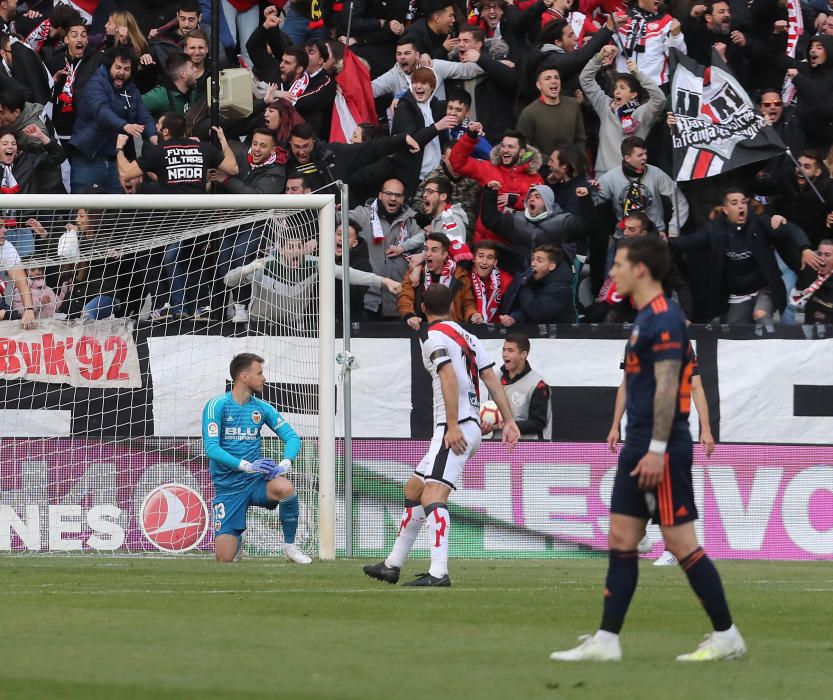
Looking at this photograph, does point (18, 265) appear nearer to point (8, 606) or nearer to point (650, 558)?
point (8, 606)

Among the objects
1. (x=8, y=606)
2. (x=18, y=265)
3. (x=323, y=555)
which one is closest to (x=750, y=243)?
(x=323, y=555)

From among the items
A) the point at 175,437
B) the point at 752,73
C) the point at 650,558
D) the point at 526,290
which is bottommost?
the point at 650,558

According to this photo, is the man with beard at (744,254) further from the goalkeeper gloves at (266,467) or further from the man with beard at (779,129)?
the goalkeeper gloves at (266,467)

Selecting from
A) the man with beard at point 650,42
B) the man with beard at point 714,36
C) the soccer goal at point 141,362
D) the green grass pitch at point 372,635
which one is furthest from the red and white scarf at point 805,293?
the soccer goal at point 141,362

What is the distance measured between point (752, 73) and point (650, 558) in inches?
294

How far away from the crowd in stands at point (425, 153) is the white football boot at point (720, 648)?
8.15m

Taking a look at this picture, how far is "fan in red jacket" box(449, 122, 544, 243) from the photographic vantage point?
670 inches

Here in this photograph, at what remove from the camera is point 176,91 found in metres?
18.4

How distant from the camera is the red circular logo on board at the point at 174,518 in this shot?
50.0ft

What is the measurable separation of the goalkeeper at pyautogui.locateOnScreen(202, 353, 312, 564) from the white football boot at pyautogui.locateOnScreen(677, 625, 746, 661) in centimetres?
679

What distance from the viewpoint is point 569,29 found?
18.8 metres

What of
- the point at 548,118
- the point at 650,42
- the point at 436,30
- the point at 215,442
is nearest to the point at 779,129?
the point at 650,42

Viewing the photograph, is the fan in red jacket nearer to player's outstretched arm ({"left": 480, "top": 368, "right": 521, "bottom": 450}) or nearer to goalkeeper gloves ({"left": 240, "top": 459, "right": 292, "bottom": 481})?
goalkeeper gloves ({"left": 240, "top": 459, "right": 292, "bottom": 481})

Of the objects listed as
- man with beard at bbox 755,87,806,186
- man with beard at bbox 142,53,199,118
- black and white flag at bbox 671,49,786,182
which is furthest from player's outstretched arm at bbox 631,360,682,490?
man with beard at bbox 142,53,199,118
